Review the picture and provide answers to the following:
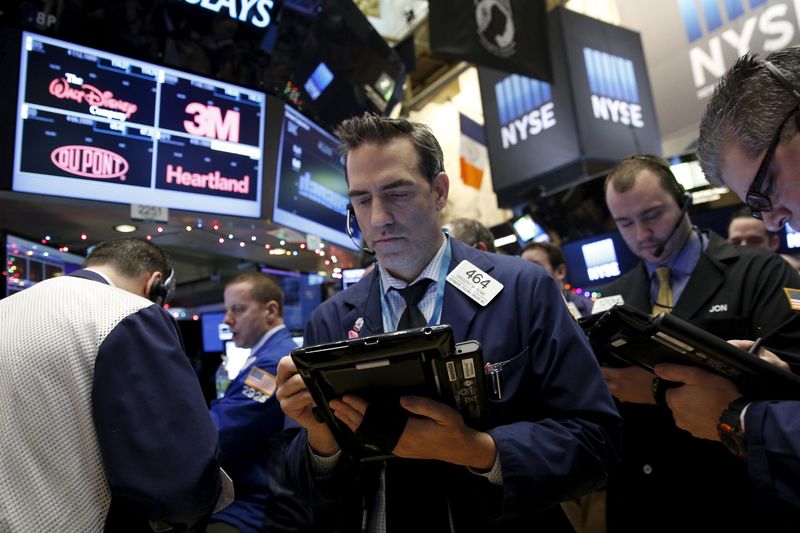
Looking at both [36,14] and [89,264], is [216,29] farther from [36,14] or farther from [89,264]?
[89,264]

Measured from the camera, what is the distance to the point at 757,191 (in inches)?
50.8

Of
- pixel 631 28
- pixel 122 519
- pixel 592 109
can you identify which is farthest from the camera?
pixel 631 28

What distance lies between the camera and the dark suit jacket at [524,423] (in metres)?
1.28

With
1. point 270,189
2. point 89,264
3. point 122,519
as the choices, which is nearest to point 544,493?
point 122,519

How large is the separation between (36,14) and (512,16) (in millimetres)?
3562

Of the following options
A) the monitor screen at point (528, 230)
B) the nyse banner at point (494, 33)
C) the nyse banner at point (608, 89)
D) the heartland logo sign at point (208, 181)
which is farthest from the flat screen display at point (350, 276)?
the nyse banner at point (608, 89)

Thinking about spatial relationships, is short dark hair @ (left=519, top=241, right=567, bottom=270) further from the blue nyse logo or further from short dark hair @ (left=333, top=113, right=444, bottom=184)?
the blue nyse logo

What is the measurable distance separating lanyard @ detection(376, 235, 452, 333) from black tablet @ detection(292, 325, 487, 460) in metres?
0.34

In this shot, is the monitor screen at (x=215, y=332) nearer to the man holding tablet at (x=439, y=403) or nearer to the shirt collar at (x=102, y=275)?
the shirt collar at (x=102, y=275)

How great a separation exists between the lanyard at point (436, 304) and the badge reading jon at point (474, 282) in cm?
3

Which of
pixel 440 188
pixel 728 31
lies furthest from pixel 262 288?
pixel 728 31

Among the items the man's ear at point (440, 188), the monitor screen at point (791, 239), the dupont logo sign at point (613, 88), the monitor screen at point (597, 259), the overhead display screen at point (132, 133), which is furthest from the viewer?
the dupont logo sign at point (613, 88)

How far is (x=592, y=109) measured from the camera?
5824 millimetres

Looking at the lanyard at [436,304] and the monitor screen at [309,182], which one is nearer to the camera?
the lanyard at [436,304]
